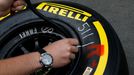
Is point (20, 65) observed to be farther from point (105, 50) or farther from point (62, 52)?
point (105, 50)

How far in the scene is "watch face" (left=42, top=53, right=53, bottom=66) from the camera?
3.95 ft

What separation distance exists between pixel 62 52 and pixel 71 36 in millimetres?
191

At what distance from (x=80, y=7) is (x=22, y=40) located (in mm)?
282

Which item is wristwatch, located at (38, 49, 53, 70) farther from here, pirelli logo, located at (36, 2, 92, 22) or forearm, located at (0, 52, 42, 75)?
pirelli logo, located at (36, 2, 92, 22)

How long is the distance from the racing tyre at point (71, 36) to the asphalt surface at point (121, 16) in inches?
14.4

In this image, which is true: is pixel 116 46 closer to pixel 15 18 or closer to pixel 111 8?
pixel 15 18

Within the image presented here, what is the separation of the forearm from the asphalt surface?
2.10 ft

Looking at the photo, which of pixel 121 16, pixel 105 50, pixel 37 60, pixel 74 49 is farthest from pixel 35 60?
pixel 121 16

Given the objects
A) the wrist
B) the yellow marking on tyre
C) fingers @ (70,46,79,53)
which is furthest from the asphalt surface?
the wrist

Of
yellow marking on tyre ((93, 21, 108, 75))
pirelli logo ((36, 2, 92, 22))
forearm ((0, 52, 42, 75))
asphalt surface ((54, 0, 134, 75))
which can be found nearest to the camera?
forearm ((0, 52, 42, 75))

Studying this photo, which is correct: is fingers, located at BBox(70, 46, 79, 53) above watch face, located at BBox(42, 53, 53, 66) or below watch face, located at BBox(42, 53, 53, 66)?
above

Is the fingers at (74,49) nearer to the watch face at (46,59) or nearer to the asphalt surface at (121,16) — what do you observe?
the watch face at (46,59)

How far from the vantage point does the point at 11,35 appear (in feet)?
4.91

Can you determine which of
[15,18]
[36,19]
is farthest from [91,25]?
[15,18]
